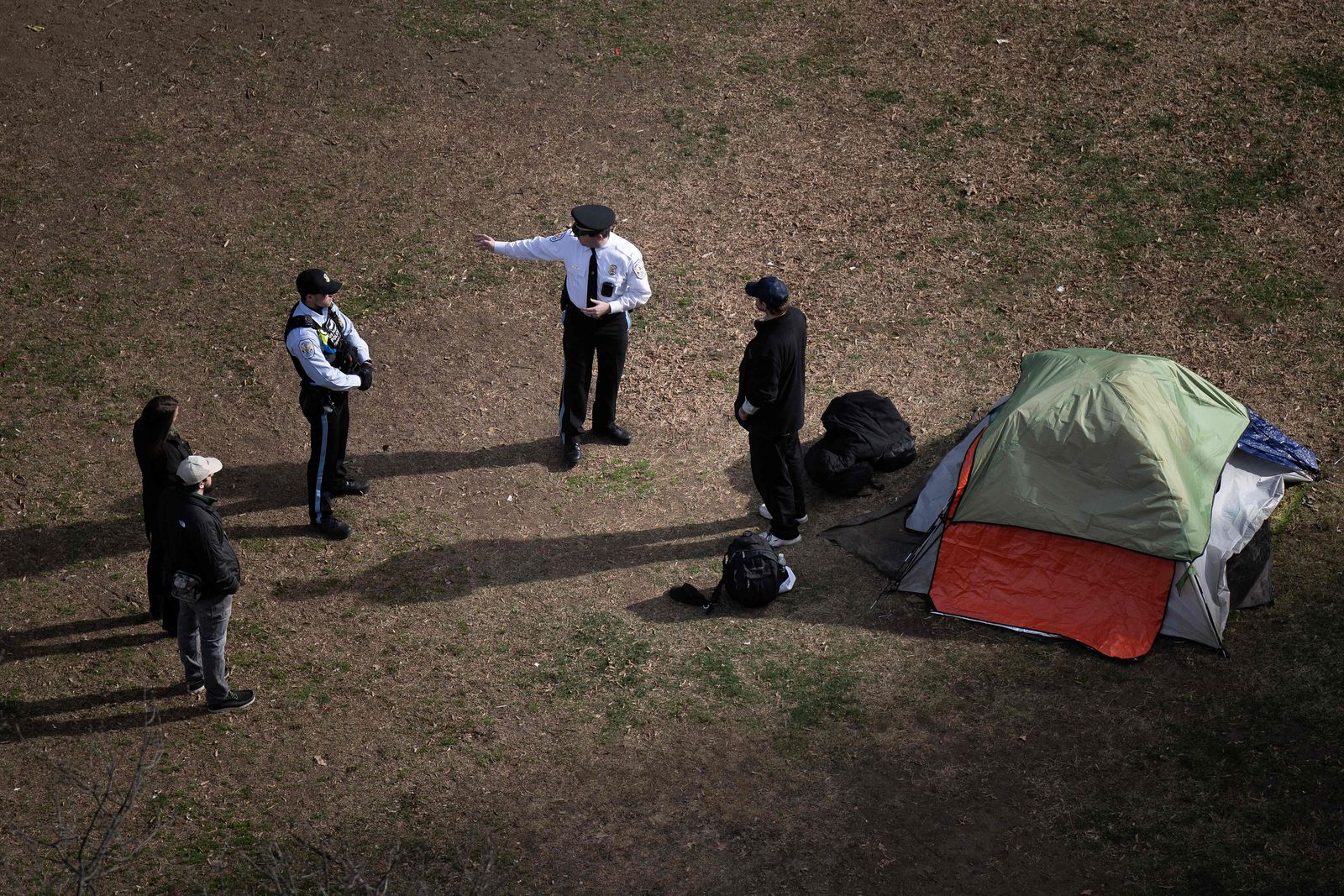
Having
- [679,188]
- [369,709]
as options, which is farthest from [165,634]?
[679,188]

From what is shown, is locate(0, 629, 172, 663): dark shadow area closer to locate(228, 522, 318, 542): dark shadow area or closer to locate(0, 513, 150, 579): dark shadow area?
locate(0, 513, 150, 579): dark shadow area

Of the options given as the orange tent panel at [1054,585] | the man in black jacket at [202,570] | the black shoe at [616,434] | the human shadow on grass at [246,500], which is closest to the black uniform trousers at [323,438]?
the human shadow on grass at [246,500]

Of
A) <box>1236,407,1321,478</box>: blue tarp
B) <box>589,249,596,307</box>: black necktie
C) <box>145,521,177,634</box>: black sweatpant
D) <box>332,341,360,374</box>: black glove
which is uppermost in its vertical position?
<box>589,249,596,307</box>: black necktie

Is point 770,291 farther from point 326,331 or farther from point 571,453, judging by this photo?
point 326,331

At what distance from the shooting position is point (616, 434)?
1042 cm

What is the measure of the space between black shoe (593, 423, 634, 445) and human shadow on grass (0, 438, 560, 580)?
0.45 m

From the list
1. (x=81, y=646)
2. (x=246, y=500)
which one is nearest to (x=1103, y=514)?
(x=246, y=500)

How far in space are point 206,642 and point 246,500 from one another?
2511 millimetres

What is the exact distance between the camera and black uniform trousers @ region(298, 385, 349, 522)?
913 centimetres

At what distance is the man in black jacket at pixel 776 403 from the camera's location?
845 cm

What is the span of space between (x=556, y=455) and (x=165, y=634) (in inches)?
142

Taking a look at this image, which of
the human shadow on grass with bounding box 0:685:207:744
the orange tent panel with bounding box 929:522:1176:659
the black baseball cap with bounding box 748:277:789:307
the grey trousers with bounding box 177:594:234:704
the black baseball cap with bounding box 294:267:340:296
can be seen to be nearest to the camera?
the grey trousers with bounding box 177:594:234:704

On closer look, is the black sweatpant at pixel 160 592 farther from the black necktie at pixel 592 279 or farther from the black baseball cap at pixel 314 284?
the black necktie at pixel 592 279

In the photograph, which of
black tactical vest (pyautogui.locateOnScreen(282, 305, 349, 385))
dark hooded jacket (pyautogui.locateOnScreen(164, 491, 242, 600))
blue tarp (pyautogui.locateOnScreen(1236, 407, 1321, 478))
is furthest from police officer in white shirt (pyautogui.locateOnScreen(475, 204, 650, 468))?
blue tarp (pyautogui.locateOnScreen(1236, 407, 1321, 478))
